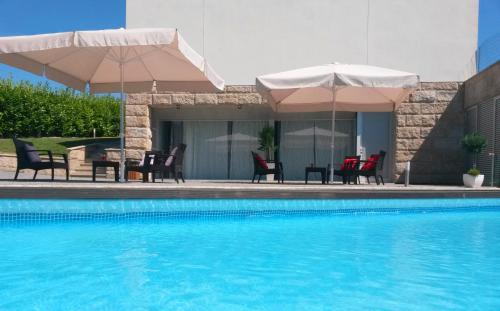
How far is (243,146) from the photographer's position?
12.8 meters

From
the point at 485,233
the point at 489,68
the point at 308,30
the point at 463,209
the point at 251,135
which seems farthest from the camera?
the point at 251,135

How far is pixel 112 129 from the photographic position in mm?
23016

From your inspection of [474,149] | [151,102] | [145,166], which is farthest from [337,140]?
[145,166]

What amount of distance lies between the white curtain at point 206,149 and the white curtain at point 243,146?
0.79ft

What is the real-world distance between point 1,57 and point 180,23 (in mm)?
5572

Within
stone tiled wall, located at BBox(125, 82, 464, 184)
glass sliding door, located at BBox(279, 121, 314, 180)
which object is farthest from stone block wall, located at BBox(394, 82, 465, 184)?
glass sliding door, located at BBox(279, 121, 314, 180)

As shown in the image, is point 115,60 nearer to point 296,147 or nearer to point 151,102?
point 151,102

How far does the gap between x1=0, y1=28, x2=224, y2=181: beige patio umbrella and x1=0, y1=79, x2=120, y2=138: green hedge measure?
1177 cm

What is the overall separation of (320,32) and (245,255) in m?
9.13

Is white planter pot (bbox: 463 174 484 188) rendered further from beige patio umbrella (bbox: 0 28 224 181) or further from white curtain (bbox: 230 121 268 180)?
white curtain (bbox: 230 121 268 180)

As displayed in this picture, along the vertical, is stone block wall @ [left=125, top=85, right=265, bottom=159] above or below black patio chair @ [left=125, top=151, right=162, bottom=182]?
above

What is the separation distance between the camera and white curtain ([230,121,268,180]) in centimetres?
1270

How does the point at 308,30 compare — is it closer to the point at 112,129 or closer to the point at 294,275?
the point at 294,275

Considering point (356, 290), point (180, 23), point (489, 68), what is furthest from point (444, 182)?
point (356, 290)
